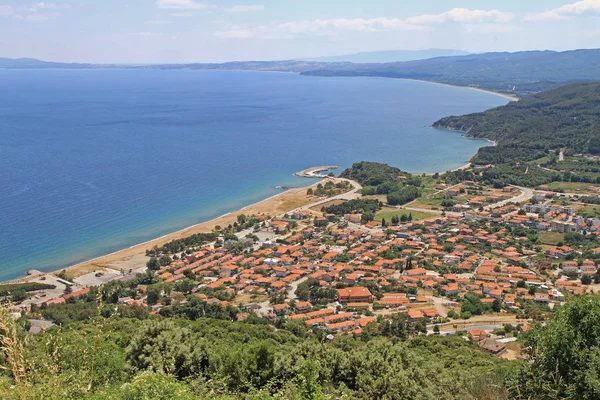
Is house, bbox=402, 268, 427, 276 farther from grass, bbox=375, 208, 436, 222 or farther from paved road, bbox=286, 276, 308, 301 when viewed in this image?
grass, bbox=375, 208, 436, 222

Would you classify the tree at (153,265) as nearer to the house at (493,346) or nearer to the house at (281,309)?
the house at (281,309)

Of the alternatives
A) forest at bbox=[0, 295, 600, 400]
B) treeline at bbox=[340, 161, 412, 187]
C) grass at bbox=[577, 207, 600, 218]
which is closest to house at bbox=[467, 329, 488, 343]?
forest at bbox=[0, 295, 600, 400]

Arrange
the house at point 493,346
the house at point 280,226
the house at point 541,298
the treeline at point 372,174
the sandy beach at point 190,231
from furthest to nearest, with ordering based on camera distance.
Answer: the treeline at point 372,174, the house at point 280,226, the sandy beach at point 190,231, the house at point 541,298, the house at point 493,346

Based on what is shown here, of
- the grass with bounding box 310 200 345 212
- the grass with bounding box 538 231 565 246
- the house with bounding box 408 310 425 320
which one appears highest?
the grass with bounding box 310 200 345 212

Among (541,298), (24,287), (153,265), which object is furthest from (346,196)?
(24,287)

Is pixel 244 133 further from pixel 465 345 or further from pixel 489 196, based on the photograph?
pixel 465 345

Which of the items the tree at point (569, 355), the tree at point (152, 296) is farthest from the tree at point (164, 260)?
the tree at point (569, 355)
